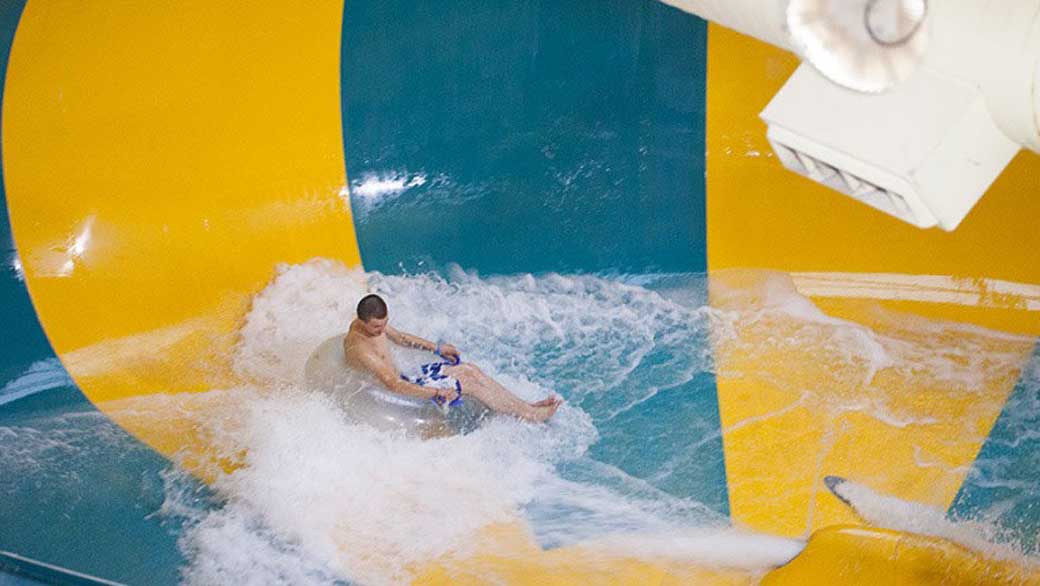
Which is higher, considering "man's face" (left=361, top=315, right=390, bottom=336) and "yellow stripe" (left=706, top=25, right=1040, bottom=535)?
"man's face" (left=361, top=315, right=390, bottom=336)

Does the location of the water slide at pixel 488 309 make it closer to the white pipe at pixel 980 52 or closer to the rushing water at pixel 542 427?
the rushing water at pixel 542 427

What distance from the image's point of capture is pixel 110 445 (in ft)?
9.11

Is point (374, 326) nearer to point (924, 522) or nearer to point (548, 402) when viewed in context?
point (548, 402)

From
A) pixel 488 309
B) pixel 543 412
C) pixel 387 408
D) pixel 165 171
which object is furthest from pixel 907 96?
pixel 165 171

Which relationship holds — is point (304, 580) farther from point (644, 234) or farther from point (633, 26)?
point (633, 26)

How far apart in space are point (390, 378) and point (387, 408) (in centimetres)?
8

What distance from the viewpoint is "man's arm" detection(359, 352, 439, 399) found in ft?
9.15

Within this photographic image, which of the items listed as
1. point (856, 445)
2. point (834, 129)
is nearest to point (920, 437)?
point (856, 445)

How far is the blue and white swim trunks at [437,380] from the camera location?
2.85m

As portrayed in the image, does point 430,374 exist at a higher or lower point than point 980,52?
higher

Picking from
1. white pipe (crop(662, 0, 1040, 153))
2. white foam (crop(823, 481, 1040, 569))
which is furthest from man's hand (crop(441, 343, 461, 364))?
white pipe (crop(662, 0, 1040, 153))

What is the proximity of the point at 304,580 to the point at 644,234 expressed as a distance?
151 centimetres

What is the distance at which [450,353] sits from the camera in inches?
115

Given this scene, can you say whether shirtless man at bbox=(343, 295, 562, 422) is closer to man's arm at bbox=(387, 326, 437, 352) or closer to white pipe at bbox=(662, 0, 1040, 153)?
man's arm at bbox=(387, 326, 437, 352)
